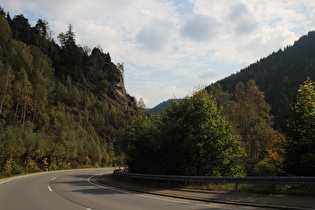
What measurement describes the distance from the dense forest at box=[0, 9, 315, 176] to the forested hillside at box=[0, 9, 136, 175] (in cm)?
21

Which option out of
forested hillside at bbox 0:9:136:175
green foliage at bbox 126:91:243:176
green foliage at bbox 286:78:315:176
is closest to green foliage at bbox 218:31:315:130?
forested hillside at bbox 0:9:136:175

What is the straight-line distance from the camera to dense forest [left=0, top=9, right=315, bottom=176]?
12.7 metres

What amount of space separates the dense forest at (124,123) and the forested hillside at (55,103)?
212 millimetres

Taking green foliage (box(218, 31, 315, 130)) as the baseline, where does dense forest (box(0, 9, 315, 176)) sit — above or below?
below

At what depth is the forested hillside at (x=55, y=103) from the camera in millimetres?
38750

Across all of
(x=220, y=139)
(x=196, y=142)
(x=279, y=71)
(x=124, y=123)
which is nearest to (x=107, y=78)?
(x=124, y=123)

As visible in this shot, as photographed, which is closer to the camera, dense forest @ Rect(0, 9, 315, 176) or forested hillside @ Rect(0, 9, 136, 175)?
dense forest @ Rect(0, 9, 315, 176)

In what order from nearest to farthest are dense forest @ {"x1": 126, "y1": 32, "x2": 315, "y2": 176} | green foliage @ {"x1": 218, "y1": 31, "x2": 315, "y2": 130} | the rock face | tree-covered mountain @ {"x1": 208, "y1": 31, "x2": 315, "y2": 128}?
dense forest @ {"x1": 126, "y1": 32, "x2": 315, "y2": 176} < the rock face < tree-covered mountain @ {"x1": 208, "y1": 31, "x2": 315, "y2": 128} < green foliage @ {"x1": 218, "y1": 31, "x2": 315, "y2": 130}

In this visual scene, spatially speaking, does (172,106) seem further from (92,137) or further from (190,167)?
(92,137)

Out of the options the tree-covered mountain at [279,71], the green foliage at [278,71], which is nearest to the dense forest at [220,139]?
the tree-covered mountain at [279,71]

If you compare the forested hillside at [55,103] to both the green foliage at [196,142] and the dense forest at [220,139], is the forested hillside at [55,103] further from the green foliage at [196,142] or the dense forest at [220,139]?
the green foliage at [196,142]

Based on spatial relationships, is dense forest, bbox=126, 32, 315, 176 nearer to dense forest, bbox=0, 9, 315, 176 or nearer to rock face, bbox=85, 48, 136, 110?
dense forest, bbox=0, 9, 315, 176

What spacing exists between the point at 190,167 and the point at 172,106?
5062 mm

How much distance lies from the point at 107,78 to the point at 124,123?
5260cm
